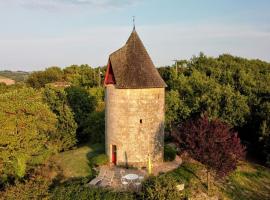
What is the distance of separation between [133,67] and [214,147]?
881cm

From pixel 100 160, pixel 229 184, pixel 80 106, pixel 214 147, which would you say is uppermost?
pixel 80 106

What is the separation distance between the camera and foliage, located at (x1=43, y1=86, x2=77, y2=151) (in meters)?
35.3

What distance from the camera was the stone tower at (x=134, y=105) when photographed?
25.4 m

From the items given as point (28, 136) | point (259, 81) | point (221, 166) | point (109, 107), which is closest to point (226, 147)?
point (221, 166)

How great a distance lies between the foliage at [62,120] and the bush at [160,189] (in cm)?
1685

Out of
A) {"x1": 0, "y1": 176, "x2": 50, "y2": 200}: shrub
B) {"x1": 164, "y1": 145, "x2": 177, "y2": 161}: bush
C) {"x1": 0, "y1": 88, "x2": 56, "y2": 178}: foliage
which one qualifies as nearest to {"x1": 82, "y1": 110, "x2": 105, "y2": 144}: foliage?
{"x1": 0, "y1": 88, "x2": 56, "y2": 178}: foliage

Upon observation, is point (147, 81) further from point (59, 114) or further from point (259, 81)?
point (259, 81)

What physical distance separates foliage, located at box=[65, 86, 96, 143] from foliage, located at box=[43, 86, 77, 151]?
1260mm

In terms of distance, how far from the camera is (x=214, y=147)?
72.9ft

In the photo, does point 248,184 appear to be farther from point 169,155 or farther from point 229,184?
point 169,155

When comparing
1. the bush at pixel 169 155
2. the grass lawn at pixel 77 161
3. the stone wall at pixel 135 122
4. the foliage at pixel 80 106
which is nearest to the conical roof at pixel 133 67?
the stone wall at pixel 135 122

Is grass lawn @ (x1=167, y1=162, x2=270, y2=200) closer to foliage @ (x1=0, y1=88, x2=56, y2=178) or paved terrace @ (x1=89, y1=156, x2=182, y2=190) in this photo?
paved terrace @ (x1=89, y1=156, x2=182, y2=190)

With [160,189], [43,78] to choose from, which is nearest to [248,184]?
[160,189]

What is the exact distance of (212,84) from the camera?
3791 cm
